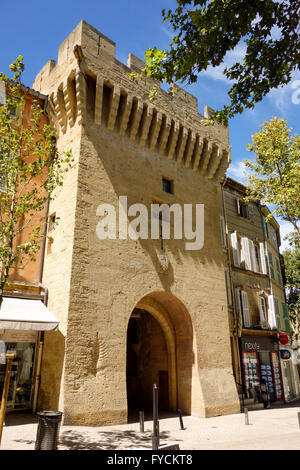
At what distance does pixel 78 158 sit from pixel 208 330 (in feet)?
27.7

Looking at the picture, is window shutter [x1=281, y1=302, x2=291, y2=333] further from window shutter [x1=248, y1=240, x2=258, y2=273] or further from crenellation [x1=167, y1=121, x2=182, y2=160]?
crenellation [x1=167, y1=121, x2=182, y2=160]

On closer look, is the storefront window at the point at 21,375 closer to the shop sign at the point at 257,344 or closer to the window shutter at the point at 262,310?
the shop sign at the point at 257,344

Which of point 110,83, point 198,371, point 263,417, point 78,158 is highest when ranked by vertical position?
point 110,83

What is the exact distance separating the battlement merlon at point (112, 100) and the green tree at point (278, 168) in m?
3.08

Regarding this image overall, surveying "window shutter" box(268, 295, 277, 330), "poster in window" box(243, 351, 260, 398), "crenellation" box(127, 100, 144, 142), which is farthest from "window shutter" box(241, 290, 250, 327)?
"crenellation" box(127, 100, 144, 142)

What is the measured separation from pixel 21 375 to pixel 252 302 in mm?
13190

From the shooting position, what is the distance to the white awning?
8.98 meters

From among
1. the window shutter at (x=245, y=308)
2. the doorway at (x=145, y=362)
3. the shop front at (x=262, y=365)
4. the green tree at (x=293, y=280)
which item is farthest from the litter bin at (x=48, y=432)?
the green tree at (x=293, y=280)

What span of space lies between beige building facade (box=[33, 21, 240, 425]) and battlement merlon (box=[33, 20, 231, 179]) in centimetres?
5

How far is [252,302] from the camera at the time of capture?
19.2 m
